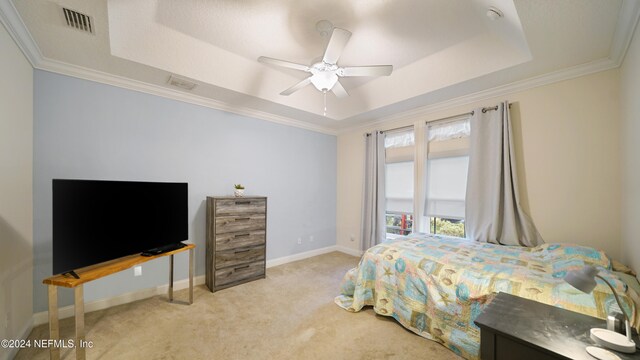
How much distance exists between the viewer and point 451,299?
198cm

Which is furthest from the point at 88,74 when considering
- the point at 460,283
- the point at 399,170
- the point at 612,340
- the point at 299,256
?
the point at 612,340

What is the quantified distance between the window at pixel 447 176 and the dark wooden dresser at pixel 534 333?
7.12 ft

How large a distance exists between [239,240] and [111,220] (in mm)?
1478

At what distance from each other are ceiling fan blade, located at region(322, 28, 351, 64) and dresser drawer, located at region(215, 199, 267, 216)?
2.12 m

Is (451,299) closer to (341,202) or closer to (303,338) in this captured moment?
(303,338)

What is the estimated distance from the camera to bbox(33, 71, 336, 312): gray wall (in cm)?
235

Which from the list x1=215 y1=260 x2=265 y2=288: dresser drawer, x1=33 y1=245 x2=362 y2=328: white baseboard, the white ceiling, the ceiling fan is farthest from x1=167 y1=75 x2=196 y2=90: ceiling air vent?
x1=33 y1=245 x2=362 y2=328: white baseboard

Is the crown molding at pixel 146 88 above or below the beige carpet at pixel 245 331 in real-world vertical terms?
above

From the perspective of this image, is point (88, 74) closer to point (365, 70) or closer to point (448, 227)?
point (365, 70)

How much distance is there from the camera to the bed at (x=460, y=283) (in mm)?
1625

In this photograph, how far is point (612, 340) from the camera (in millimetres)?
1032

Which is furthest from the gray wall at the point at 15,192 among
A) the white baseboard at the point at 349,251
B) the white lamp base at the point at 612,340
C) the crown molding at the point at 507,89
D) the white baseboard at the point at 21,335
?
the crown molding at the point at 507,89

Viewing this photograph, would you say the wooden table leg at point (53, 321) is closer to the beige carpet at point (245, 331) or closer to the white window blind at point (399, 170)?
A: the beige carpet at point (245, 331)

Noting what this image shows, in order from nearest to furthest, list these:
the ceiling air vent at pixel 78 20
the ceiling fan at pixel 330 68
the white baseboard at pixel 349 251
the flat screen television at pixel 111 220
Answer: the flat screen television at pixel 111 220 → the ceiling air vent at pixel 78 20 → the ceiling fan at pixel 330 68 → the white baseboard at pixel 349 251
